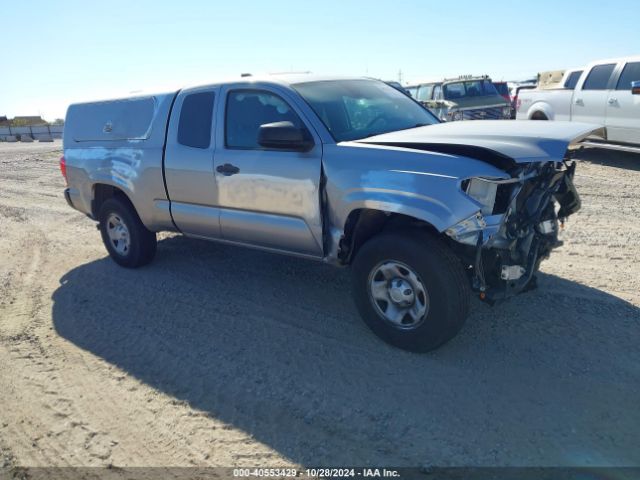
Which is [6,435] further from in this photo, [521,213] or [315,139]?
[521,213]

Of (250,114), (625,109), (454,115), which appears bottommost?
(454,115)

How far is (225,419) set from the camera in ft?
10.7

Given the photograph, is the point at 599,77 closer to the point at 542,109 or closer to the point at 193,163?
the point at 542,109

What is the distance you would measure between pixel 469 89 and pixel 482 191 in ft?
41.4

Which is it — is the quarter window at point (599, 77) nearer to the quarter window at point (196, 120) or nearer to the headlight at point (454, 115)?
the headlight at point (454, 115)

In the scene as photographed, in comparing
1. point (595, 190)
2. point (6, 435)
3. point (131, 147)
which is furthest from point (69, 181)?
point (595, 190)

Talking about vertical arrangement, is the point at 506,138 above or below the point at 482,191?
above

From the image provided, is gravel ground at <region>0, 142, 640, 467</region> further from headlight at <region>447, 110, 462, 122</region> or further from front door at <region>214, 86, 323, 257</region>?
headlight at <region>447, 110, 462, 122</region>

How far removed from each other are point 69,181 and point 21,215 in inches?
145

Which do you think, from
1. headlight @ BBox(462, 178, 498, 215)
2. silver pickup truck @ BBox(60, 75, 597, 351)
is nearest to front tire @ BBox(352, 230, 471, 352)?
silver pickup truck @ BBox(60, 75, 597, 351)

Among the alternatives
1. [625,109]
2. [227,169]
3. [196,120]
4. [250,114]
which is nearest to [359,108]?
[250,114]

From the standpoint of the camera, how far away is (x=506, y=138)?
3.51 meters

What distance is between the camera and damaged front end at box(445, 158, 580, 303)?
11.0ft

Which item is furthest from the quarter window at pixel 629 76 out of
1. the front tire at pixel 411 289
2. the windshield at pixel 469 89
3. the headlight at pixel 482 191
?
the front tire at pixel 411 289
